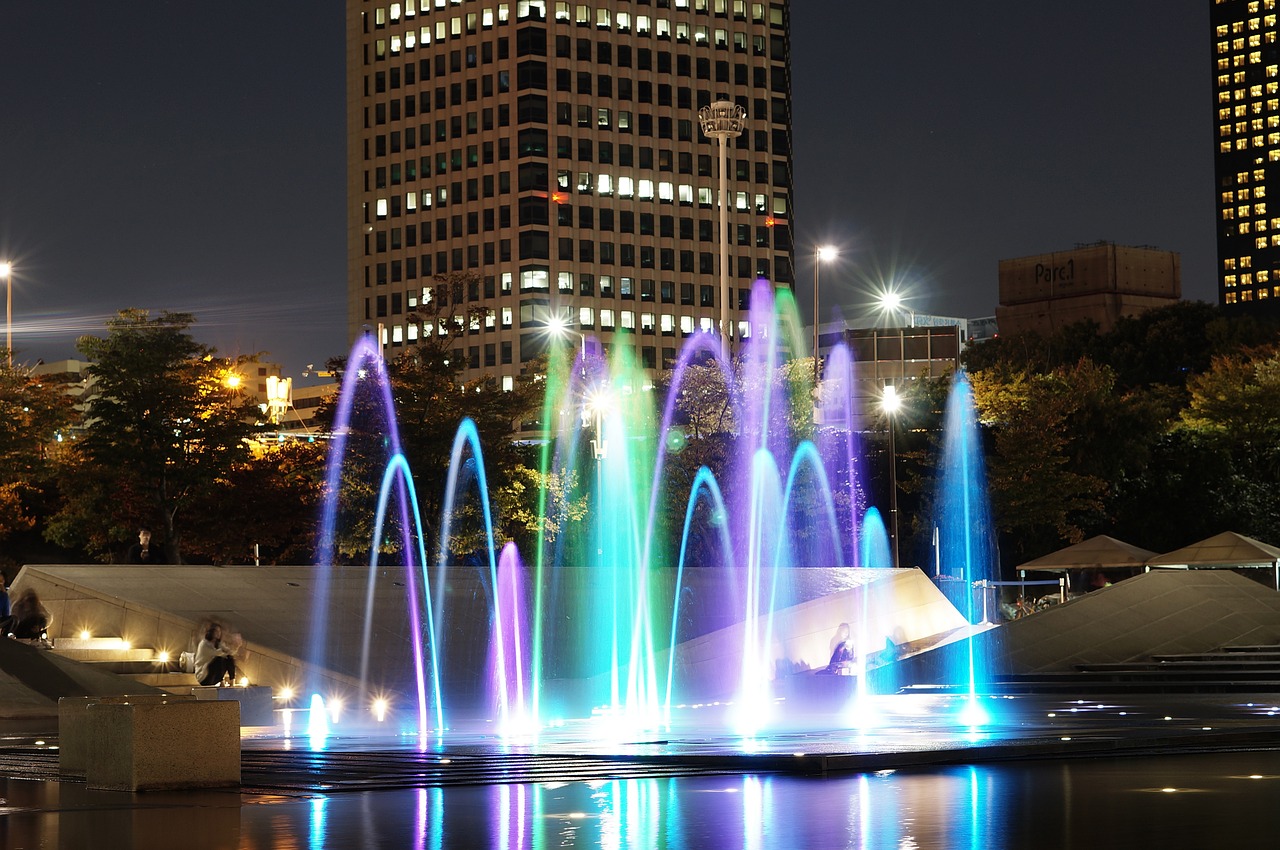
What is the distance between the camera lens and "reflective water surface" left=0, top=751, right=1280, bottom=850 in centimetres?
927

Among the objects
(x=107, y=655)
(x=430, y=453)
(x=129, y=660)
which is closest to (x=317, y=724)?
(x=129, y=660)

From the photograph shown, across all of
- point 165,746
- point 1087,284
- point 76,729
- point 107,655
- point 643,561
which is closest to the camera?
point 165,746

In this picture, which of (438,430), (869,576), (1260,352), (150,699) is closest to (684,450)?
(438,430)

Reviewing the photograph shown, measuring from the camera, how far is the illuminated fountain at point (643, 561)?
27922 millimetres

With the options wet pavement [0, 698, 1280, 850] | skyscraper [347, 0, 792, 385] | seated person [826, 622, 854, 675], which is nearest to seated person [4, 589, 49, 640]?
wet pavement [0, 698, 1280, 850]

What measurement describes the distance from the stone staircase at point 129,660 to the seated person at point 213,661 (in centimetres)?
32

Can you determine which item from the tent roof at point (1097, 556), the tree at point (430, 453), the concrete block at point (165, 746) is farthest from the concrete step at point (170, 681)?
the tent roof at point (1097, 556)

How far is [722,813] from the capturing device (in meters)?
10.6

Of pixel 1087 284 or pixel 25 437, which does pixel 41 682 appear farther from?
pixel 1087 284

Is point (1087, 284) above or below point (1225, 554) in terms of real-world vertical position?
above

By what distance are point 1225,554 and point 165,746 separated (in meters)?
32.3

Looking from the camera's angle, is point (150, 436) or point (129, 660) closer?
point (129, 660)

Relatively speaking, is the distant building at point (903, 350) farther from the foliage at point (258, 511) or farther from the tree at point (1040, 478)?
the foliage at point (258, 511)

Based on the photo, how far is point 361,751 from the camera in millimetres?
15633
